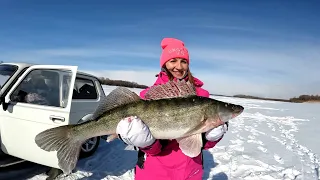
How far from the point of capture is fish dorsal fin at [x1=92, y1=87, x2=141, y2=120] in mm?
2399

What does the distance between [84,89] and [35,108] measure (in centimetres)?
213

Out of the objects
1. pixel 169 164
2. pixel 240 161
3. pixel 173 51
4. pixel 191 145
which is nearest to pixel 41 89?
pixel 173 51

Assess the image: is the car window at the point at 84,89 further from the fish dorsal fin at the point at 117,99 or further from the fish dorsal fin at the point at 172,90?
the fish dorsal fin at the point at 172,90

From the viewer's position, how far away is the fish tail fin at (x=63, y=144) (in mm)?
2475

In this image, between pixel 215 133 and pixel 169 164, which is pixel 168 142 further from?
pixel 215 133

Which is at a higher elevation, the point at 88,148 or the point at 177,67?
the point at 177,67

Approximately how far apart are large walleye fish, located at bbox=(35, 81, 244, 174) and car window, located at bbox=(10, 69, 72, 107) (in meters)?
2.75

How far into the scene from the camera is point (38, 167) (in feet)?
18.2

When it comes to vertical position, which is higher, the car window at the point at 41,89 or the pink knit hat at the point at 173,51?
the pink knit hat at the point at 173,51

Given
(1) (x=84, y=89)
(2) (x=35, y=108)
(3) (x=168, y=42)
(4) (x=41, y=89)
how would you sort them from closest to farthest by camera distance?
(3) (x=168, y=42), (2) (x=35, y=108), (4) (x=41, y=89), (1) (x=84, y=89)

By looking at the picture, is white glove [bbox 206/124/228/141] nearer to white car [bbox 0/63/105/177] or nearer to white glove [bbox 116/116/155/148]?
white glove [bbox 116/116/155/148]

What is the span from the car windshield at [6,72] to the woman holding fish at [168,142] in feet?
12.4

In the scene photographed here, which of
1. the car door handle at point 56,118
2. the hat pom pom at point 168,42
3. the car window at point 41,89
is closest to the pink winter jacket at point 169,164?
the hat pom pom at point 168,42

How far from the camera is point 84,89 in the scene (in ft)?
22.1
